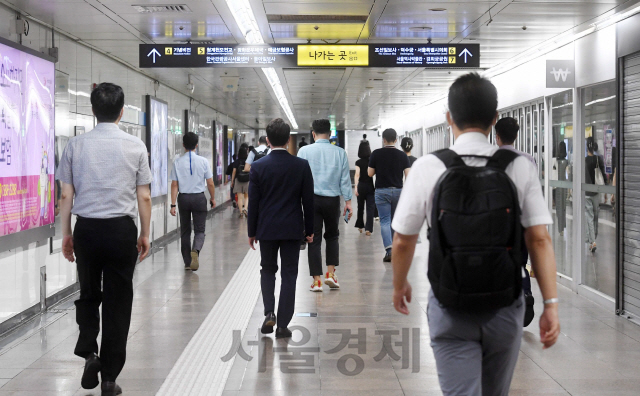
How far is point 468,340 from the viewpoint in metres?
2.17

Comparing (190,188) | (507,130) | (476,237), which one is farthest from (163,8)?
(476,237)

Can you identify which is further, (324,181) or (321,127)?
(321,127)

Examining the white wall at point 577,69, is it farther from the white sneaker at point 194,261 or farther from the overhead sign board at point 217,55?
the white sneaker at point 194,261

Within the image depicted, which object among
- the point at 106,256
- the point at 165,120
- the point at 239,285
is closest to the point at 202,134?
the point at 165,120

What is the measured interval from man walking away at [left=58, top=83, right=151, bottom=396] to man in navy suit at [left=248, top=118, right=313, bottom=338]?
1.27 meters

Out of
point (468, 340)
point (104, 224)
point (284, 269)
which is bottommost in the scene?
point (284, 269)

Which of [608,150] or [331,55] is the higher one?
[331,55]

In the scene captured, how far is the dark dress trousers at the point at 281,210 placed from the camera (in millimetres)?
5055

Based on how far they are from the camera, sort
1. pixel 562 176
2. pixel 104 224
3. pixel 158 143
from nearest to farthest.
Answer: pixel 104 224
pixel 562 176
pixel 158 143

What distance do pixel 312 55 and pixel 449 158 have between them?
6783mm

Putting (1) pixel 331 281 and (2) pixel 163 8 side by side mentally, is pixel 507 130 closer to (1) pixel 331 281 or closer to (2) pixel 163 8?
(1) pixel 331 281

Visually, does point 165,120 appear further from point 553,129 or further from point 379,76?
point 553,129

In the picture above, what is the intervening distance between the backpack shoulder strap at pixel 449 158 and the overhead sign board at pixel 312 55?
260 inches

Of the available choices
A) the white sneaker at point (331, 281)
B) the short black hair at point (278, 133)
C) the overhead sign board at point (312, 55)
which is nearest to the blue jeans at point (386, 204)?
the overhead sign board at point (312, 55)
